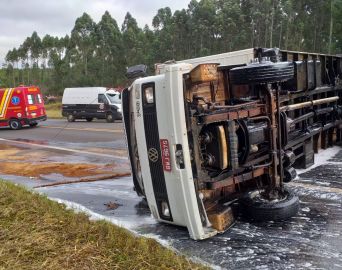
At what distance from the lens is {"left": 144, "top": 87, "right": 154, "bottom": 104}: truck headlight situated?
4136 millimetres

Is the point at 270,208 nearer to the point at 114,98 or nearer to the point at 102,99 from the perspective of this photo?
the point at 114,98

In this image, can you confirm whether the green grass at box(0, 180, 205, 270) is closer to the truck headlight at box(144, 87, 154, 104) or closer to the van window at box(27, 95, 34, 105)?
the truck headlight at box(144, 87, 154, 104)

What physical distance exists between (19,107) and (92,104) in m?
4.15

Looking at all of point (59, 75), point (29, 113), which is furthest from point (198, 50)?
point (29, 113)

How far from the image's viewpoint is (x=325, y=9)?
35312mm

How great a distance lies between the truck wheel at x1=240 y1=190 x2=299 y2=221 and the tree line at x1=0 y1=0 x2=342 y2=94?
2843 centimetres

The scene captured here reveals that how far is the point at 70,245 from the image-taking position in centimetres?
389

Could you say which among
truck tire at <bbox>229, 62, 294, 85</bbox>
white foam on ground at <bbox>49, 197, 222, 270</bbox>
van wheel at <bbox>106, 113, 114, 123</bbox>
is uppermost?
truck tire at <bbox>229, 62, 294, 85</bbox>

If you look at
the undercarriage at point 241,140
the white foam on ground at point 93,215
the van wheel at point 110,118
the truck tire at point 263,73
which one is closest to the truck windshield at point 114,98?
the van wheel at point 110,118

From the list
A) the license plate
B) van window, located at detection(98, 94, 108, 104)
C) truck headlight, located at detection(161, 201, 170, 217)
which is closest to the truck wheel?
truck headlight, located at detection(161, 201, 170, 217)

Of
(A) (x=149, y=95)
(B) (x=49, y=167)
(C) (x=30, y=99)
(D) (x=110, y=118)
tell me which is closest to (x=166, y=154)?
(A) (x=149, y=95)

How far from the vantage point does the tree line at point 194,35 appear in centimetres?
3709

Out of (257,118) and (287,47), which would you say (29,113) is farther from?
(287,47)

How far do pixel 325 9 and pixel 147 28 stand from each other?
27.0 m
